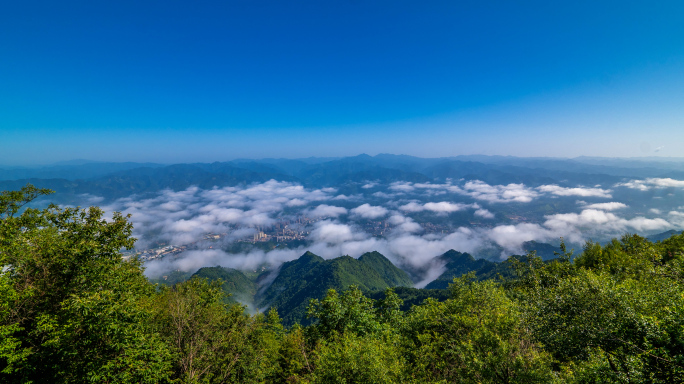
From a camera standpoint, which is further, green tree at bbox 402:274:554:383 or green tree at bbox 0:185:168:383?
green tree at bbox 0:185:168:383

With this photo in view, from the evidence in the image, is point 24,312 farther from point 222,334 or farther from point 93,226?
point 222,334

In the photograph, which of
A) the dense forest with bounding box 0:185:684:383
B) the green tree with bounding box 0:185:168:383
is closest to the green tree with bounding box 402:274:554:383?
the dense forest with bounding box 0:185:684:383

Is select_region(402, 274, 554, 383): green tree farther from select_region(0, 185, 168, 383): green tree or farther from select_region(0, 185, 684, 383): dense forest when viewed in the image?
select_region(0, 185, 168, 383): green tree

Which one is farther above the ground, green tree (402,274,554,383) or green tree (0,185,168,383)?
green tree (0,185,168,383)

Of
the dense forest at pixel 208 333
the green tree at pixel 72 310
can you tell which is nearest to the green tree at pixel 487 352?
the dense forest at pixel 208 333

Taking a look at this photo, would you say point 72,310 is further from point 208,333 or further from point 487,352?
point 487,352

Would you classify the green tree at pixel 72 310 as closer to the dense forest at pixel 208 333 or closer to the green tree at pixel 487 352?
the dense forest at pixel 208 333

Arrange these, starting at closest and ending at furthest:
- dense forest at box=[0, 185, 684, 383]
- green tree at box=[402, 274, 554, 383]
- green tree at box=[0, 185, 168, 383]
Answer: dense forest at box=[0, 185, 684, 383]
green tree at box=[402, 274, 554, 383]
green tree at box=[0, 185, 168, 383]

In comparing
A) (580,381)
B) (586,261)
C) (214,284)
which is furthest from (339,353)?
(586,261)

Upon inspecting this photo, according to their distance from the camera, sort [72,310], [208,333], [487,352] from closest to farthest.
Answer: [72,310]
[487,352]
[208,333]

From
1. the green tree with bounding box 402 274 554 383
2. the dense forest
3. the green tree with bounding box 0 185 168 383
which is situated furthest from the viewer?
the green tree with bounding box 0 185 168 383

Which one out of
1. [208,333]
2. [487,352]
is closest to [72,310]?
[208,333]
